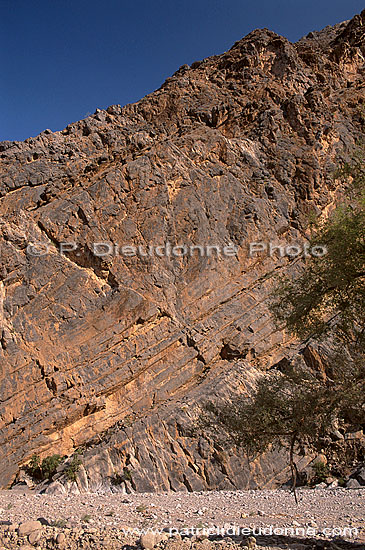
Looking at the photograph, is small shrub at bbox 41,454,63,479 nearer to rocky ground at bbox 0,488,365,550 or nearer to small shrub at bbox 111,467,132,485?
rocky ground at bbox 0,488,365,550

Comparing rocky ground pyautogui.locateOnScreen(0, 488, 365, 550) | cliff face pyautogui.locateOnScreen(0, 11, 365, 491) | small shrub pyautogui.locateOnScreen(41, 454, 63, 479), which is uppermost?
cliff face pyautogui.locateOnScreen(0, 11, 365, 491)

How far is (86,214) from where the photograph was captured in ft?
78.6

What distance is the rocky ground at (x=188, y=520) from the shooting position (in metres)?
7.46

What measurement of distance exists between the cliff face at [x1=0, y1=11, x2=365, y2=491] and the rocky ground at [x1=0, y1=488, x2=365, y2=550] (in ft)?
8.70

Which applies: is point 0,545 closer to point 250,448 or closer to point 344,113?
point 250,448

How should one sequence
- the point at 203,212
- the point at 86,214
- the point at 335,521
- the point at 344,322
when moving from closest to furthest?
the point at 344,322, the point at 335,521, the point at 86,214, the point at 203,212

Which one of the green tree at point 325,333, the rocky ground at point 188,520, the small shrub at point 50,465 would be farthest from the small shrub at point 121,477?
the green tree at point 325,333

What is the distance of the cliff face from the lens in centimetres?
1903

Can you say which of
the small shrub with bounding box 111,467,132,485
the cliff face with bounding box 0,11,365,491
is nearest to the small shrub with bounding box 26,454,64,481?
the cliff face with bounding box 0,11,365,491

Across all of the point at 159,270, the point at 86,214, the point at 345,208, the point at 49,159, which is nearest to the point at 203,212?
the point at 159,270

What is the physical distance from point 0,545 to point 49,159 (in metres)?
26.8

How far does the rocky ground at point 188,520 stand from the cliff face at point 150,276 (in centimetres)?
265

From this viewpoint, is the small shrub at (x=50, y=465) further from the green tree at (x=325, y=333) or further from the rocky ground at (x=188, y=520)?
the green tree at (x=325, y=333)

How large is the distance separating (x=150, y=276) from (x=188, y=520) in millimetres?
14729
